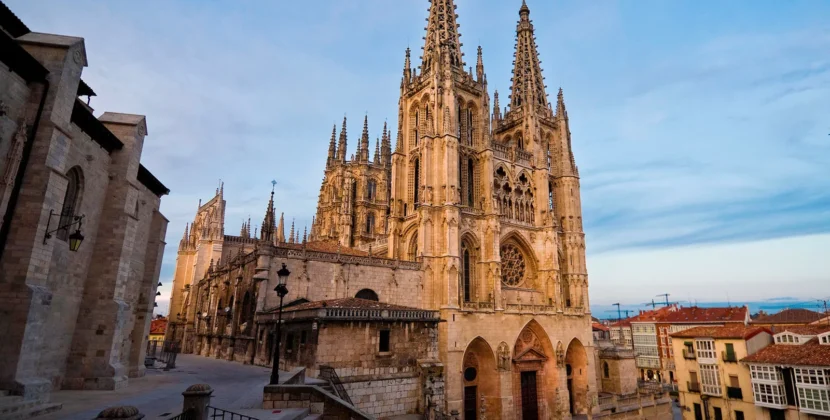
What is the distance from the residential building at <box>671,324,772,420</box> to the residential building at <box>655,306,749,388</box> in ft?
41.1

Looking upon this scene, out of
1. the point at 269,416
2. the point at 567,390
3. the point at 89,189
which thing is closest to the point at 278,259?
the point at 89,189

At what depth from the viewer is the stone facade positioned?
32.9 ft

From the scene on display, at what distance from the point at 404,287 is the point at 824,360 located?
26524 millimetres

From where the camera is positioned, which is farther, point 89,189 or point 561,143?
point 561,143

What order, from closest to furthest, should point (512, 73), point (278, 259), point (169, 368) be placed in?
point (169, 368) → point (278, 259) → point (512, 73)

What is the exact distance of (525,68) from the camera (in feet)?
139

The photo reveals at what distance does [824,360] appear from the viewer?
2689 cm

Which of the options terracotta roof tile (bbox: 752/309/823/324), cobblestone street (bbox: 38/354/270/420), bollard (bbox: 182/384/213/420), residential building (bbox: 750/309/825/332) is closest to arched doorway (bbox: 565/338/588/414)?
cobblestone street (bbox: 38/354/270/420)

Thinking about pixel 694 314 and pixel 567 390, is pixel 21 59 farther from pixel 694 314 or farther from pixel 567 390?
pixel 694 314

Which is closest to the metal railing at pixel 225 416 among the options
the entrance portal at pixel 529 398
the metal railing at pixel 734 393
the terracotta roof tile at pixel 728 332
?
the entrance portal at pixel 529 398

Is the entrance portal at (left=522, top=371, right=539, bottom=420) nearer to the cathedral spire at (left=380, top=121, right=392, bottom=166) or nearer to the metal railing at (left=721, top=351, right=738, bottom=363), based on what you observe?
the metal railing at (left=721, top=351, right=738, bottom=363)

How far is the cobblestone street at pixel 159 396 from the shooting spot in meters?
9.90

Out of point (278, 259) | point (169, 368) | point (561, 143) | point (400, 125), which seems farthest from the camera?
point (561, 143)

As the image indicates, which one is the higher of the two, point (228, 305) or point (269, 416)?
point (228, 305)
